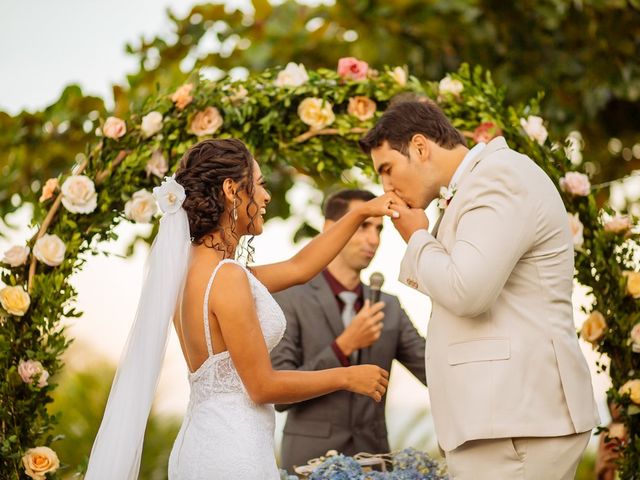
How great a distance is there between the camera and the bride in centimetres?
347

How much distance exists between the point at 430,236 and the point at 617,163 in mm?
5898

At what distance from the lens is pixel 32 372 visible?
15.4ft

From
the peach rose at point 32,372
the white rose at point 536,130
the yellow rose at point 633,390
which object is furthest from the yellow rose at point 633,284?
the peach rose at point 32,372

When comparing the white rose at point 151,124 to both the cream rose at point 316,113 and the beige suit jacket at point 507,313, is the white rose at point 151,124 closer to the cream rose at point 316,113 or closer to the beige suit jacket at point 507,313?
the cream rose at point 316,113

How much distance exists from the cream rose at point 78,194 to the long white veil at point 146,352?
1.29 metres

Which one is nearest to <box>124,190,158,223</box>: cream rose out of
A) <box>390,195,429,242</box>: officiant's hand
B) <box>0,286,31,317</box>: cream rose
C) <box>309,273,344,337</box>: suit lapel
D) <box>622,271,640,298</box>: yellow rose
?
<box>0,286,31,317</box>: cream rose

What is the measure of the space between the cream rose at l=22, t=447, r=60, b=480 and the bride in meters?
1.04

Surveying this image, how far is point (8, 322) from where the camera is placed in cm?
482

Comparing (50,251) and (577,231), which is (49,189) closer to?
(50,251)

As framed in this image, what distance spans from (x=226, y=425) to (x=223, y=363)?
239 mm

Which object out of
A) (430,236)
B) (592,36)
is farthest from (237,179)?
(592,36)

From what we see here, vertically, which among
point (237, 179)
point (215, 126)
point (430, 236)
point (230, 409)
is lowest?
point (230, 409)

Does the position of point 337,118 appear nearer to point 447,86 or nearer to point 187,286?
point 447,86

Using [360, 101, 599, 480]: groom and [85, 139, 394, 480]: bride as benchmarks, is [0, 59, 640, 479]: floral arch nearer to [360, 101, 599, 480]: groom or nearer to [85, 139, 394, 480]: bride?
[85, 139, 394, 480]: bride
